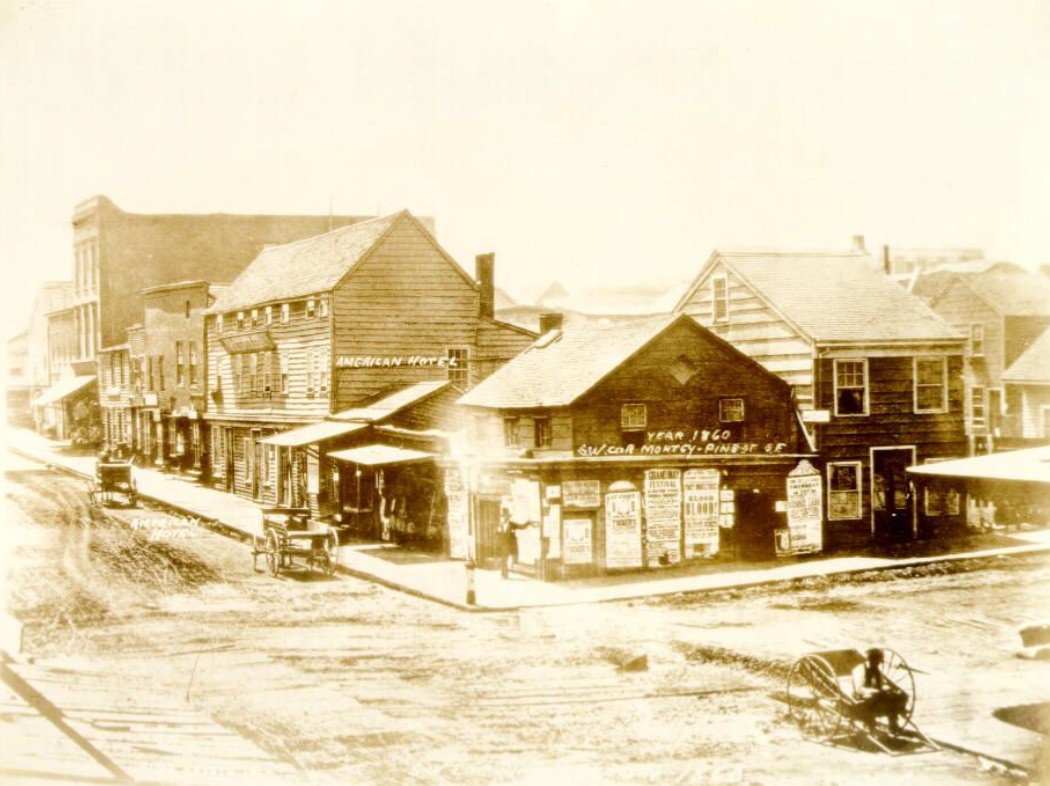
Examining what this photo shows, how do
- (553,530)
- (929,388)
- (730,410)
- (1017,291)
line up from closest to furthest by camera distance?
(1017,291) → (553,530) → (730,410) → (929,388)

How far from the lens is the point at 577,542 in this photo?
69.8ft

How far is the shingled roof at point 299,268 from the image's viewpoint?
1726 centimetres

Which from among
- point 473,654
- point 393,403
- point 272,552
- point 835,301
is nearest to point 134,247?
point 473,654

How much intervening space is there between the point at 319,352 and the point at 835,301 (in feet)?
34.2

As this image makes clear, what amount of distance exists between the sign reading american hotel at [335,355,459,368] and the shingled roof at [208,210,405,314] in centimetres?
143

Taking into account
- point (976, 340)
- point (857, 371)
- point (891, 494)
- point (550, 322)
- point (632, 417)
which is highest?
point (550, 322)

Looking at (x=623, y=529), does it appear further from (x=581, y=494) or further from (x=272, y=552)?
(x=272, y=552)

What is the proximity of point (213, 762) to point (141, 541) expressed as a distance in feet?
30.7

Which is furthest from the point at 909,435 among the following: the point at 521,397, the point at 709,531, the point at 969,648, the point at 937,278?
the point at 969,648

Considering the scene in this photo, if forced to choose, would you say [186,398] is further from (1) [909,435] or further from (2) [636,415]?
(1) [909,435]

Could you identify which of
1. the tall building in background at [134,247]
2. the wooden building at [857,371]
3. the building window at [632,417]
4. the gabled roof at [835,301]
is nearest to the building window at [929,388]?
the wooden building at [857,371]

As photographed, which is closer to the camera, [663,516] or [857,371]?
[663,516]

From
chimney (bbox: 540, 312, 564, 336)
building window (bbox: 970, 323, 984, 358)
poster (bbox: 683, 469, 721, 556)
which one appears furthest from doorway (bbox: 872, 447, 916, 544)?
chimney (bbox: 540, 312, 564, 336)

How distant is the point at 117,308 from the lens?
47.7 ft
